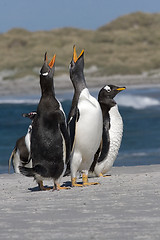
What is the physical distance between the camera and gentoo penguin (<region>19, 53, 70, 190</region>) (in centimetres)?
618

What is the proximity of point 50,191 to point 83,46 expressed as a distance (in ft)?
202

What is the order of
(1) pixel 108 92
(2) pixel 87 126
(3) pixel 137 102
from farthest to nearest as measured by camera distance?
(3) pixel 137 102 < (1) pixel 108 92 < (2) pixel 87 126

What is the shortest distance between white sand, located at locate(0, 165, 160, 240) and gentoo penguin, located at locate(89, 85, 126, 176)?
0.95 m

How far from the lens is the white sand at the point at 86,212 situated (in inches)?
164

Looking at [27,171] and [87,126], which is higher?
[87,126]

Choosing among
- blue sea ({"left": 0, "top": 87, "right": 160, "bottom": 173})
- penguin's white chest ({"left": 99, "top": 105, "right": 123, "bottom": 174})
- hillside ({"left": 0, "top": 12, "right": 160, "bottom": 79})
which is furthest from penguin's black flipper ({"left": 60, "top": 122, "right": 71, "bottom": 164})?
hillside ({"left": 0, "top": 12, "right": 160, "bottom": 79})

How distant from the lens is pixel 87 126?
6488mm

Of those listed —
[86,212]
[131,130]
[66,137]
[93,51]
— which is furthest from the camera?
[93,51]

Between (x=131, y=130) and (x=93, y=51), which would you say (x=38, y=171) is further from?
(x=93, y=51)

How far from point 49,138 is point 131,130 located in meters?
8.58

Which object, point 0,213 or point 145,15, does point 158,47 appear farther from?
point 0,213

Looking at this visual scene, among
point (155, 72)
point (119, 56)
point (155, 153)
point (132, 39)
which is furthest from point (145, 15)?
point (155, 153)

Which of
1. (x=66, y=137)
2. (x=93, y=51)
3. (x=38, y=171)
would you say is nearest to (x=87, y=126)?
(x=66, y=137)

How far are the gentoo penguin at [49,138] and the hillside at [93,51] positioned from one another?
45572 millimetres
